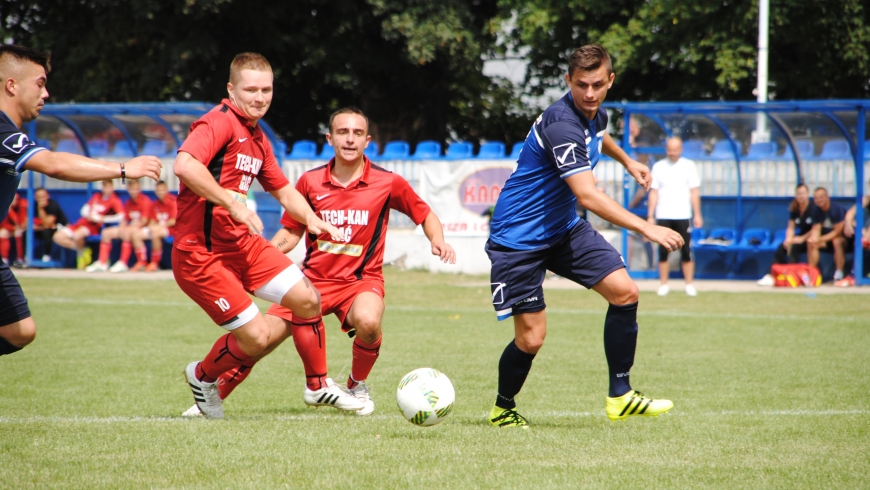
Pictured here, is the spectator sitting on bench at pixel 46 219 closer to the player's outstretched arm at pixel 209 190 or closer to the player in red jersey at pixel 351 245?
the player in red jersey at pixel 351 245

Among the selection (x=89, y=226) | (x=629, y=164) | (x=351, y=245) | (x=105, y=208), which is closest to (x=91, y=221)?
(x=89, y=226)

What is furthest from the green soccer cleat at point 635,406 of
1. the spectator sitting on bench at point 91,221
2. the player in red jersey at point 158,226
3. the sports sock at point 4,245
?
the sports sock at point 4,245

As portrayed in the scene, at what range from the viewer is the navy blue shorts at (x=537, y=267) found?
527 centimetres

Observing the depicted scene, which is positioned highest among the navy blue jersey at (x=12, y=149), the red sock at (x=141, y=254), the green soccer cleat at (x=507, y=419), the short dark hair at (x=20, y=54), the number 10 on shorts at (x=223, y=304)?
the short dark hair at (x=20, y=54)

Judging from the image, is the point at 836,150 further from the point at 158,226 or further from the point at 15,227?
the point at 15,227

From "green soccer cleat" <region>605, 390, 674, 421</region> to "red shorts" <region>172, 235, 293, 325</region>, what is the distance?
2.09 metres

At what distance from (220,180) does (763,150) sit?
12607 millimetres

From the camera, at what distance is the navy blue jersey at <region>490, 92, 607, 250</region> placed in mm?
5211

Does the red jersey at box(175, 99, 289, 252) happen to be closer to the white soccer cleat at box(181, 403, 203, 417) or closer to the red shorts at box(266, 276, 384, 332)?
the red shorts at box(266, 276, 384, 332)

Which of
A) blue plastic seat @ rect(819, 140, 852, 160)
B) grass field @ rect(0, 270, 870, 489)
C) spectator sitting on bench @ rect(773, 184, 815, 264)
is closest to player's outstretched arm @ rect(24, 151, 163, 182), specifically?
grass field @ rect(0, 270, 870, 489)

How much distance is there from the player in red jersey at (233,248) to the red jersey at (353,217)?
494 millimetres

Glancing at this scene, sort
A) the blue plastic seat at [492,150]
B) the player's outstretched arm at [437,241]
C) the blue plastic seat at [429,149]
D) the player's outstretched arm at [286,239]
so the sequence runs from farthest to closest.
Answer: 1. the blue plastic seat at [429,149]
2. the blue plastic seat at [492,150]
3. the player's outstretched arm at [286,239]
4. the player's outstretched arm at [437,241]

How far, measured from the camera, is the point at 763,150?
1577 cm

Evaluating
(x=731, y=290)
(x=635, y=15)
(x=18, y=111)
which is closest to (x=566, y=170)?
(x=18, y=111)
